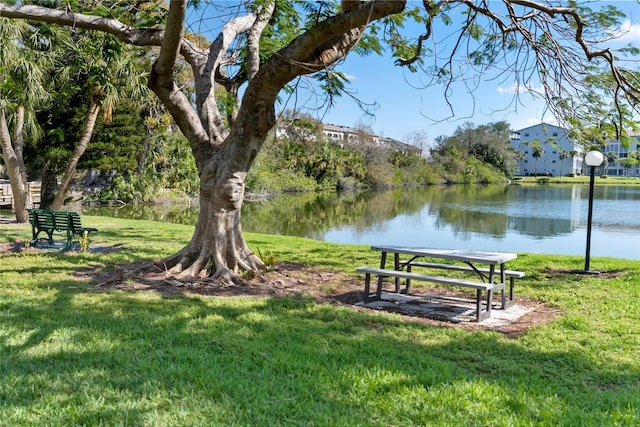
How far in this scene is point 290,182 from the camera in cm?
5019

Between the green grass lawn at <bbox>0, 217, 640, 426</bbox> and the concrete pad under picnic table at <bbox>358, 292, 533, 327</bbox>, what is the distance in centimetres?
56

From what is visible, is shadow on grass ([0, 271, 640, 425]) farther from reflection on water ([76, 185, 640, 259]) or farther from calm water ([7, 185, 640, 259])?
reflection on water ([76, 185, 640, 259])

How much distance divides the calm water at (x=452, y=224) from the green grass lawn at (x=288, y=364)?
11828 mm

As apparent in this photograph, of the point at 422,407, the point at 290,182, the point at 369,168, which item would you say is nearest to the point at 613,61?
the point at 422,407

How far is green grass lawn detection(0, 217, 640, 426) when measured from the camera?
3.33 metres

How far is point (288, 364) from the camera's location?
4.13 meters

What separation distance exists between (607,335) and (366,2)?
13.8 feet

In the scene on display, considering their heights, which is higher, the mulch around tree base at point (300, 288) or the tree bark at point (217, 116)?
the tree bark at point (217, 116)

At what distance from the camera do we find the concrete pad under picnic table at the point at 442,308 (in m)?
6.27

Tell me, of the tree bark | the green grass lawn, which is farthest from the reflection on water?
the green grass lawn

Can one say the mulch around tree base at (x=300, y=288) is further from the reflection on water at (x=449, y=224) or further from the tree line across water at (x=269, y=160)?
the reflection on water at (x=449, y=224)

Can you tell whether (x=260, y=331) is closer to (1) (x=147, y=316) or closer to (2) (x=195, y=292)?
(1) (x=147, y=316)

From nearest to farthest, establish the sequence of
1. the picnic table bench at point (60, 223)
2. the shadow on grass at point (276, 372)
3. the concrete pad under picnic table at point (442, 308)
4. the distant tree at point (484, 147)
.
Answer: the shadow on grass at point (276, 372)
the concrete pad under picnic table at point (442, 308)
the picnic table bench at point (60, 223)
the distant tree at point (484, 147)

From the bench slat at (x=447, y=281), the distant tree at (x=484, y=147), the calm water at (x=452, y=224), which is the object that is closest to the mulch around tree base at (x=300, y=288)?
the bench slat at (x=447, y=281)
